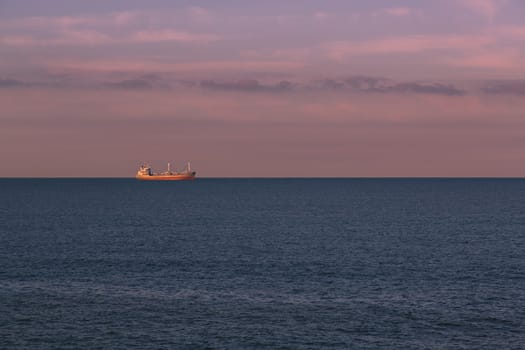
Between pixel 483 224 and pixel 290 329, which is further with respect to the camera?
→ pixel 483 224

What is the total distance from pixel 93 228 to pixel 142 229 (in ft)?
35.9

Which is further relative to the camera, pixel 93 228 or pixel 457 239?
pixel 93 228

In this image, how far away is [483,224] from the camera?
165 meters

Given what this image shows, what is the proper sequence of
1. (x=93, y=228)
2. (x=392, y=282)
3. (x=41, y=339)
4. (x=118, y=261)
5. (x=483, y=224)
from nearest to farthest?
1. (x=41, y=339)
2. (x=392, y=282)
3. (x=118, y=261)
4. (x=93, y=228)
5. (x=483, y=224)

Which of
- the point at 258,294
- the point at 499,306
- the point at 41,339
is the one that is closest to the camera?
the point at 41,339

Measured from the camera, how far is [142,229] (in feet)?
508

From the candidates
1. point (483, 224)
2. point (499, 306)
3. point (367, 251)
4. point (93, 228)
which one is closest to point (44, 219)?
point (93, 228)

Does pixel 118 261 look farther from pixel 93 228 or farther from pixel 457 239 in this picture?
pixel 457 239

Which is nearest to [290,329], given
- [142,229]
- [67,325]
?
[67,325]

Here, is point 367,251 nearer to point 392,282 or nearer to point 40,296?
point 392,282

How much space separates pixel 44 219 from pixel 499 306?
445 ft

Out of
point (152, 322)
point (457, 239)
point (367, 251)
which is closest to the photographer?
point (152, 322)

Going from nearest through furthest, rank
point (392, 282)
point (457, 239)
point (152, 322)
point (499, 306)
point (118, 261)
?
point (152, 322) → point (499, 306) → point (392, 282) → point (118, 261) → point (457, 239)

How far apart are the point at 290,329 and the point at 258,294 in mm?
14302
